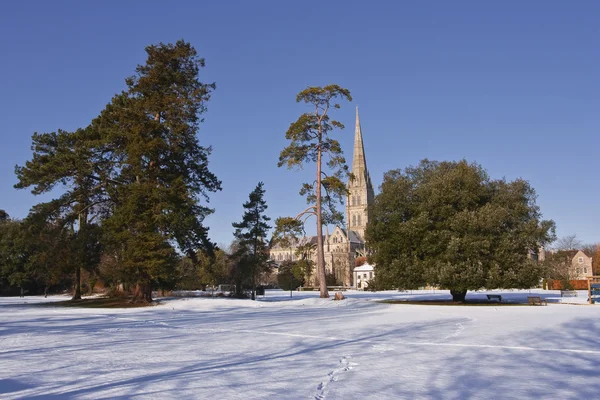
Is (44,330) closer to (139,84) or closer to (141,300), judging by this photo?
(141,300)

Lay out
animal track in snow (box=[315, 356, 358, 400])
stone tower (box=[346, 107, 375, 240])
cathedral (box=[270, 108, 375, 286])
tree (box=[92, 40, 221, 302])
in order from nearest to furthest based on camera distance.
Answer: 1. animal track in snow (box=[315, 356, 358, 400])
2. tree (box=[92, 40, 221, 302])
3. cathedral (box=[270, 108, 375, 286])
4. stone tower (box=[346, 107, 375, 240])

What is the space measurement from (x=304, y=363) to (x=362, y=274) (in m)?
99.1

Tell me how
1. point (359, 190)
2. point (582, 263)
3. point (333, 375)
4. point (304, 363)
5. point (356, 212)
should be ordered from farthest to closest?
point (356, 212) → point (359, 190) → point (582, 263) → point (304, 363) → point (333, 375)

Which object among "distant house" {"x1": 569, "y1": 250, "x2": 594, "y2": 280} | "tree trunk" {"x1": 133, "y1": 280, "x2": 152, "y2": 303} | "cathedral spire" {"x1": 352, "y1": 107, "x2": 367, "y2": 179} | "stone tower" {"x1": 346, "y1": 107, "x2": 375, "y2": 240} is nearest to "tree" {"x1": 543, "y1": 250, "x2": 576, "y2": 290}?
"distant house" {"x1": 569, "y1": 250, "x2": 594, "y2": 280}

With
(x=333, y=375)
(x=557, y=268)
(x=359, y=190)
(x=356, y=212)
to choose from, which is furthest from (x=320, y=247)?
(x=356, y=212)

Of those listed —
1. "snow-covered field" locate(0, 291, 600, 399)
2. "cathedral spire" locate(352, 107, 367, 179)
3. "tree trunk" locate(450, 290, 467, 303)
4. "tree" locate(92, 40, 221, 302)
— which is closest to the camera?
"snow-covered field" locate(0, 291, 600, 399)

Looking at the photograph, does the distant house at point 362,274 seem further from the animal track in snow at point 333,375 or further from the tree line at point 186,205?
the animal track in snow at point 333,375

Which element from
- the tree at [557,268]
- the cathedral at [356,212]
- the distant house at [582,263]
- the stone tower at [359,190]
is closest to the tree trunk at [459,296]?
the tree at [557,268]

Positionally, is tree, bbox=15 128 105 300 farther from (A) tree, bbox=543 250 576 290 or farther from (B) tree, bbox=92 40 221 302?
(A) tree, bbox=543 250 576 290

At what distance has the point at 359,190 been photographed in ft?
559

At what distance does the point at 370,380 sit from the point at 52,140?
125ft

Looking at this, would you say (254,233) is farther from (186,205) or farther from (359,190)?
(359,190)

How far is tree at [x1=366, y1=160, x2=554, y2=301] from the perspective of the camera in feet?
109

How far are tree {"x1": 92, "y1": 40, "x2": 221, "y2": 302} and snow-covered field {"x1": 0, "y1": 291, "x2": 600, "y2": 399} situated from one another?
50.8 ft
